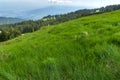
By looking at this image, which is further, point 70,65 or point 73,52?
point 73,52

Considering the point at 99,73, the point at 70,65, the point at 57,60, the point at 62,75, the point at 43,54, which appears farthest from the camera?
the point at 43,54

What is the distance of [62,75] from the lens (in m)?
7.23

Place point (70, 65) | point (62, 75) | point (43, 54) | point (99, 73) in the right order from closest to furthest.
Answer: point (99, 73)
point (62, 75)
point (70, 65)
point (43, 54)

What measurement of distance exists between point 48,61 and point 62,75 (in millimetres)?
1470

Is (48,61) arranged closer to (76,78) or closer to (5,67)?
(5,67)

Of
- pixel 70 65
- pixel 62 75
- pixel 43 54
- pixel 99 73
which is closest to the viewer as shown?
pixel 99 73

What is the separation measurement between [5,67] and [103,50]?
2.65 metres

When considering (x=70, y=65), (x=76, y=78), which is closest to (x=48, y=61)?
(x=70, y=65)

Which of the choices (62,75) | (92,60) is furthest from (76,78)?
(92,60)

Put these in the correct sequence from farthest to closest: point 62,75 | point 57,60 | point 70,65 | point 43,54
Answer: point 43,54
point 57,60
point 70,65
point 62,75

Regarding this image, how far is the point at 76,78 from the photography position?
6848mm

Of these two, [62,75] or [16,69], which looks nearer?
[62,75]

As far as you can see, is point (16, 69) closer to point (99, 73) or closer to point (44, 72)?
point (44, 72)

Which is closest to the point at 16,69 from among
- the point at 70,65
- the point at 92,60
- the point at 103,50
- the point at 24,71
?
the point at 24,71
